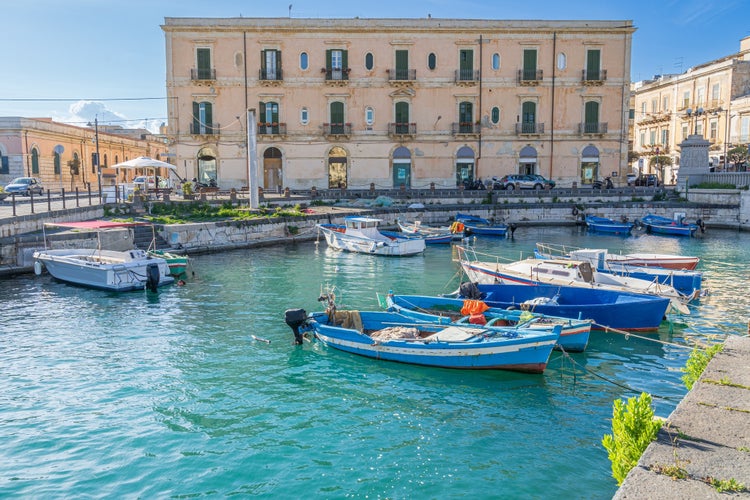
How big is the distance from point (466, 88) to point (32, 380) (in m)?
38.8

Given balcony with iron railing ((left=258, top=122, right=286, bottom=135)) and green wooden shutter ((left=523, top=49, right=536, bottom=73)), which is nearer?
balcony with iron railing ((left=258, top=122, right=286, bottom=135))

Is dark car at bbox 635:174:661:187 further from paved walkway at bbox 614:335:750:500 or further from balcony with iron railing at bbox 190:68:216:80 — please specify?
paved walkway at bbox 614:335:750:500

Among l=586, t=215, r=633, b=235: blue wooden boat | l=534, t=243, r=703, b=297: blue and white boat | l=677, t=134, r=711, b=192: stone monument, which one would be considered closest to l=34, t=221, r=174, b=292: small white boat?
l=534, t=243, r=703, b=297: blue and white boat

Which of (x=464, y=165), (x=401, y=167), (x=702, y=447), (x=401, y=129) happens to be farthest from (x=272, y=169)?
(x=702, y=447)

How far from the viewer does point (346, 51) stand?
45031 mm

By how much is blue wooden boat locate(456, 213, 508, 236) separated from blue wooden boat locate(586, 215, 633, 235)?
21.0ft

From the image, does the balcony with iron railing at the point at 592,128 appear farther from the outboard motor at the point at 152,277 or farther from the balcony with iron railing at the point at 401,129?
the outboard motor at the point at 152,277

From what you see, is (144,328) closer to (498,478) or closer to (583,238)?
(498,478)

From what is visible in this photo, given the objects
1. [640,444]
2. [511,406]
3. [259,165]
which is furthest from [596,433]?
[259,165]

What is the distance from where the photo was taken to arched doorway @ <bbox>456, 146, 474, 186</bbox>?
46719mm

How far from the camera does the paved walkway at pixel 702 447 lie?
537 centimetres

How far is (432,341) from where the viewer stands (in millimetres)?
13016

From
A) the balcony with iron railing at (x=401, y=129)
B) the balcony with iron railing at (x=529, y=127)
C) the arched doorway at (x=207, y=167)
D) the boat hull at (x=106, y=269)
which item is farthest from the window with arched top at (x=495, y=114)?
the boat hull at (x=106, y=269)

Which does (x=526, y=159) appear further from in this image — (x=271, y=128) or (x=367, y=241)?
(x=367, y=241)
